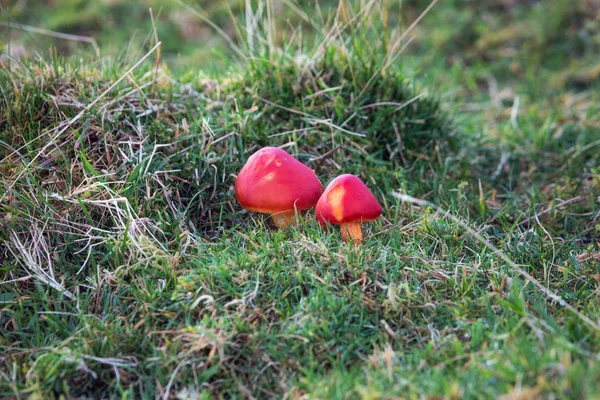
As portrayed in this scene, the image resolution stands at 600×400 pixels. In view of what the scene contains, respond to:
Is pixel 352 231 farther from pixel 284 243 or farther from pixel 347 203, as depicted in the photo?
pixel 284 243

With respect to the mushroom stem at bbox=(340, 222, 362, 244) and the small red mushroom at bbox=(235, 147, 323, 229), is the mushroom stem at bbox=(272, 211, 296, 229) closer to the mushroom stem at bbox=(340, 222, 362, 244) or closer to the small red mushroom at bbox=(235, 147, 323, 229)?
the small red mushroom at bbox=(235, 147, 323, 229)

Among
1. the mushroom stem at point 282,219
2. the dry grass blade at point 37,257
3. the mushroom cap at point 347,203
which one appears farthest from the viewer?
the mushroom stem at point 282,219

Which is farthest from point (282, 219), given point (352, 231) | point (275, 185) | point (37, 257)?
point (37, 257)

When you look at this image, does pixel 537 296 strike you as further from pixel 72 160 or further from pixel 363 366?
pixel 72 160

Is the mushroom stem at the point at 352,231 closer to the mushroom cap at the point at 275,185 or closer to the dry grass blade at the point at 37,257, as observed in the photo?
the mushroom cap at the point at 275,185

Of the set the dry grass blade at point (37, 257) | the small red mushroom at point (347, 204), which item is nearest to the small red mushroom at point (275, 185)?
the small red mushroom at point (347, 204)
